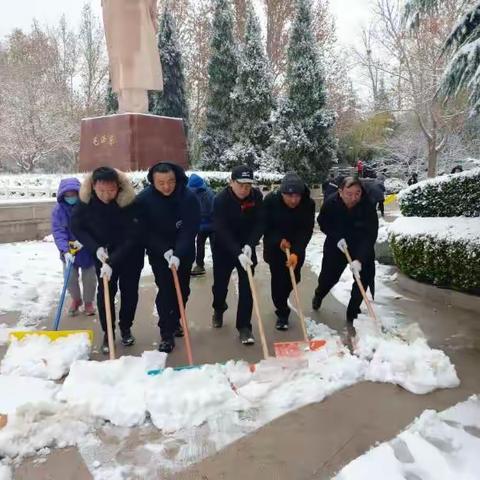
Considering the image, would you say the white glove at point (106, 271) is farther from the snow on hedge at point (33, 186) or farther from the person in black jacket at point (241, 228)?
the snow on hedge at point (33, 186)

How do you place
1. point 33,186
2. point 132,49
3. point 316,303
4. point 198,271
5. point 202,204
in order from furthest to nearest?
point 132,49
point 33,186
point 198,271
point 202,204
point 316,303

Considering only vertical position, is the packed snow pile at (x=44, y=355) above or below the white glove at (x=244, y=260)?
below

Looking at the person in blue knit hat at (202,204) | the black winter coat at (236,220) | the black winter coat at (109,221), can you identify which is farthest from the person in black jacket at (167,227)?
the person in blue knit hat at (202,204)

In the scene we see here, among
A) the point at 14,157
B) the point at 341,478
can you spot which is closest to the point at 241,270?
the point at 341,478

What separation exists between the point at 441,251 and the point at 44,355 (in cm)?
415

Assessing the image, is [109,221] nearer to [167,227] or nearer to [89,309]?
[167,227]

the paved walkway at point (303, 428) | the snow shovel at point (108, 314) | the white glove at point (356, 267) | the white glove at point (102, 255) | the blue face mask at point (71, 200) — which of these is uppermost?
the blue face mask at point (71, 200)

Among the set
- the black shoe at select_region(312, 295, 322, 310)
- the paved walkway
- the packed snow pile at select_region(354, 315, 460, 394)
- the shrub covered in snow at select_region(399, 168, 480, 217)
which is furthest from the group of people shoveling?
the shrub covered in snow at select_region(399, 168, 480, 217)

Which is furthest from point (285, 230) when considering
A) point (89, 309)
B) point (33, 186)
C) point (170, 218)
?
point (33, 186)

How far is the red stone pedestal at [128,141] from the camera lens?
11.1 m

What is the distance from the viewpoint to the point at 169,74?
758 inches

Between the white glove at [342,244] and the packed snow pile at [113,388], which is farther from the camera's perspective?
the white glove at [342,244]

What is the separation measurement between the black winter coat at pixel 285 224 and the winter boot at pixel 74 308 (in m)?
2.23

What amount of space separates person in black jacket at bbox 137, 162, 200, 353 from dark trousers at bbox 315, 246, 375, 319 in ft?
5.04
